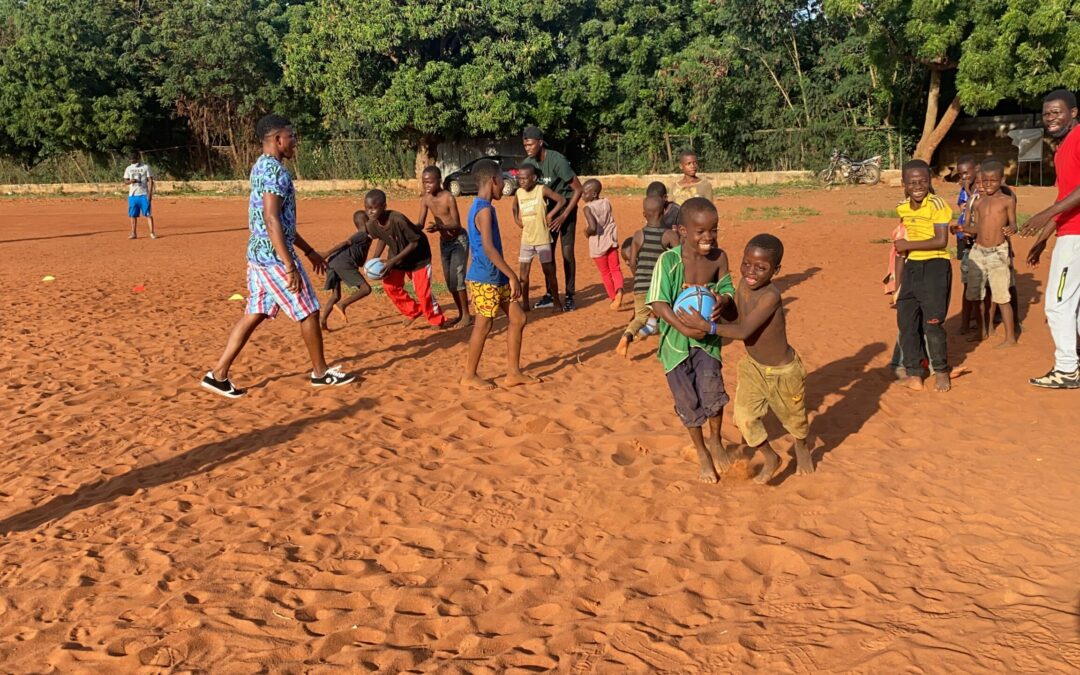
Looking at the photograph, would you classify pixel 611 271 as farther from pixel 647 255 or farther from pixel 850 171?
pixel 850 171

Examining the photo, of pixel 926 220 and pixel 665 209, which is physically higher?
pixel 665 209

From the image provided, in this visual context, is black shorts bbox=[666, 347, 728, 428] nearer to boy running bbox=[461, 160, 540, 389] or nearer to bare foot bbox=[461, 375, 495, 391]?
boy running bbox=[461, 160, 540, 389]

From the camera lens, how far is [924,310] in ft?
20.5

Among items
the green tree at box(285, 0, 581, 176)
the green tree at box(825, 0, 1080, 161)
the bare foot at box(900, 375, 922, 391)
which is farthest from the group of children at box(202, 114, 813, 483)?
the green tree at box(285, 0, 581, 176)

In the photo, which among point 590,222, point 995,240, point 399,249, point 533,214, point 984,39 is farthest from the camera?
point 984,39

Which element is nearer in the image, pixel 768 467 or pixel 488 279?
pixel 768 467

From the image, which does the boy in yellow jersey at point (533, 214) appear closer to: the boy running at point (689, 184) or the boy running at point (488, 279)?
the boy running at point (689, 184)

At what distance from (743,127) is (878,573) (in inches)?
1039

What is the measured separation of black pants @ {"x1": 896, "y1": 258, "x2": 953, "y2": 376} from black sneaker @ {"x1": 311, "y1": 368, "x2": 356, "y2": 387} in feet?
14.0

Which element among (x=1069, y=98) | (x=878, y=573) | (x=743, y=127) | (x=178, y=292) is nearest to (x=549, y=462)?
(x=878, y=573)

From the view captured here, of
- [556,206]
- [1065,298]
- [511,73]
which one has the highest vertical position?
[511,73]

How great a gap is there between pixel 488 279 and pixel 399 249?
2.11m

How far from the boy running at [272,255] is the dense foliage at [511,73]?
19626mm

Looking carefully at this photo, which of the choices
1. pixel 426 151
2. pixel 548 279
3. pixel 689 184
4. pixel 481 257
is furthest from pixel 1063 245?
pixel 426 151
